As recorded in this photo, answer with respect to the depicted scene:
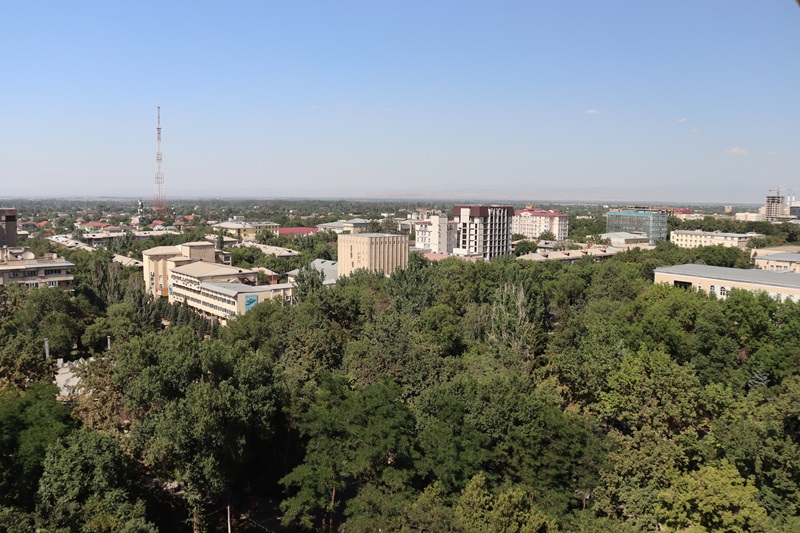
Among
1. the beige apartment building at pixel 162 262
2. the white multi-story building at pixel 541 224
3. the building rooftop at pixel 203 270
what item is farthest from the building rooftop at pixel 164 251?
the white multi-story building at pixel 541 224

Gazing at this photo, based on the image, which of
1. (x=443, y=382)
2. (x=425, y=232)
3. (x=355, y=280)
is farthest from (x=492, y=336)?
(x=425, y=232)

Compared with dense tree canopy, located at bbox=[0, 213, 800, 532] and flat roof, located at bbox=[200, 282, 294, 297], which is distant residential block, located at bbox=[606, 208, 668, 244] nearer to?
flat roof, located at bbox=[200, 282, 294, 297]

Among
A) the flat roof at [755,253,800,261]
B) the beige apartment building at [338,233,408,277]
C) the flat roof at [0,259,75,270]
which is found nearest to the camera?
the flat roof at [0,259,75,270]

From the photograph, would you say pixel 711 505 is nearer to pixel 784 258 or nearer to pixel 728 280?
pixel 728 280

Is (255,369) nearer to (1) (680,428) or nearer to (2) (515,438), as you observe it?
(2) (515,438)

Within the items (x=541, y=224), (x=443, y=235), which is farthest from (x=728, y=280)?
(x=541, y=224)

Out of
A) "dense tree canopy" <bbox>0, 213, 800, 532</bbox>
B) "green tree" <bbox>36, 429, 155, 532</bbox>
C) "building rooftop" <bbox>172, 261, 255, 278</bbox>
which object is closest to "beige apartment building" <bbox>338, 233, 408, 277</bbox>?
"building rooftop" <bbox>172, 261, 255, 278</bbox>
